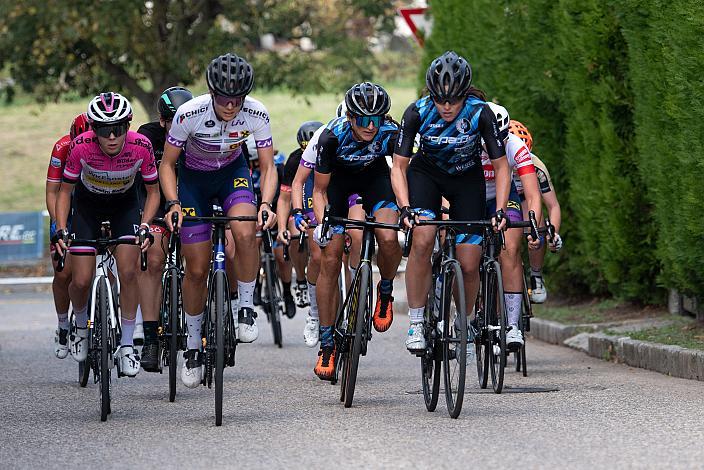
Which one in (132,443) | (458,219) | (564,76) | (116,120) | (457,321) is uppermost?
(564,76)

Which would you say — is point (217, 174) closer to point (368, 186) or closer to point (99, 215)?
point (99, 215)

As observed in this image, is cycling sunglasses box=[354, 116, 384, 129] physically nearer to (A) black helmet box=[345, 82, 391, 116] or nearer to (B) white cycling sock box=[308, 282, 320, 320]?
(A) black helmet box=[345, 82, 391, 116]

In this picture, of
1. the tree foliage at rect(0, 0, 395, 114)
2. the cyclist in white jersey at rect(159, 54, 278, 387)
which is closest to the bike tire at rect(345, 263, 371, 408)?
the cyclist in white jersey at rect(159, 54, 278, 387)

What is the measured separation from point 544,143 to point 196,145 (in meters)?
6.46

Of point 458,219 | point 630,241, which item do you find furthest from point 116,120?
point 630,241

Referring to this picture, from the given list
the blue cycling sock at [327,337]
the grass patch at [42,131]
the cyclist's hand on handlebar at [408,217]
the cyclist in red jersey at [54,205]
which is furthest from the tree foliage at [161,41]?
the cyclist's hand on handlebar at [408,217]

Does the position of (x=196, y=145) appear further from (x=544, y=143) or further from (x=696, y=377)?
(x=544, y=143)

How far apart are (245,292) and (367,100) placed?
4.90 feet

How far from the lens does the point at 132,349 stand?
975cm

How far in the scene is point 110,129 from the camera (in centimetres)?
939

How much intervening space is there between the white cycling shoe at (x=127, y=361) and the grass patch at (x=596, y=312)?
19.0ft

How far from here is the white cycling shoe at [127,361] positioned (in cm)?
962

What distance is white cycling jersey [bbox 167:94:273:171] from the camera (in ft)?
30.8

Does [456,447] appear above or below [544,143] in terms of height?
below
